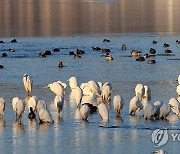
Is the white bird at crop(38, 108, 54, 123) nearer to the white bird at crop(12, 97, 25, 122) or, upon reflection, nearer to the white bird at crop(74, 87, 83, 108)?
the white bird at crop(12, 97, 25, 122)

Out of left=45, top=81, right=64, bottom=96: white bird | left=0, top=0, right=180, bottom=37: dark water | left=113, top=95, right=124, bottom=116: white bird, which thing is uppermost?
left=0, top=0, right=180, bottom=37: dark water

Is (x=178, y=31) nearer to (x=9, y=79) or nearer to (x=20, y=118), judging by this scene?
(x=9, y=79)

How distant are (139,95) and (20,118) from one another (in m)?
3.69

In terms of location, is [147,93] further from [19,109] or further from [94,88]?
[19,109]

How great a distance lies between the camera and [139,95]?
67.2ft

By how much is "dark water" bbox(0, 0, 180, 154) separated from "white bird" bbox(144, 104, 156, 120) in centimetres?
18

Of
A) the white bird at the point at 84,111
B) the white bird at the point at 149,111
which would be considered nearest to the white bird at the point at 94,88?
the white bird at the point at 84,111

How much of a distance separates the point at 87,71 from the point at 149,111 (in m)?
9.06

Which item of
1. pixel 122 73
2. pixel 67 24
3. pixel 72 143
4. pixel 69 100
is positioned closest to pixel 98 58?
pixel 122 73

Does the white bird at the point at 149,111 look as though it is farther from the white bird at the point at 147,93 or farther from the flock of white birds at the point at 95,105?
the white bird at the point at 147,93

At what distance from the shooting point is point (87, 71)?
26.6m

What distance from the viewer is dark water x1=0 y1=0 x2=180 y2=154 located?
52.6 feet

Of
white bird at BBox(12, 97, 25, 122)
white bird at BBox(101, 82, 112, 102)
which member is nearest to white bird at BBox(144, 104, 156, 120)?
white bird at BBox(101, 82, 112, 102)

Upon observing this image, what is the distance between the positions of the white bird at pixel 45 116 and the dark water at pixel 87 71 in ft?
0.64
